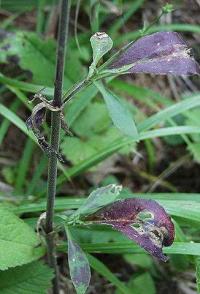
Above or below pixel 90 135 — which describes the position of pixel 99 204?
below

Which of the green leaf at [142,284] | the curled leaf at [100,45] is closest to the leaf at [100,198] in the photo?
the curled leaf at [100,45]

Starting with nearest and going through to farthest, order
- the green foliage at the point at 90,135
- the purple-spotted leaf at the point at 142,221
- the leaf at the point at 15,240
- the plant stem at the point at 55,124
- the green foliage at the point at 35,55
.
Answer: the plant stem at the point at 55,124, the purple-spotted leaf at the point at 142,221, the leaf at the point at 15,240, the green foliage at the point at 90,135, the green foliage at the point at 35,55

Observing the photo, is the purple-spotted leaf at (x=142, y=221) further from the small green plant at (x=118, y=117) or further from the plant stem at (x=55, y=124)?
the plant stem at (x=55, y=124)

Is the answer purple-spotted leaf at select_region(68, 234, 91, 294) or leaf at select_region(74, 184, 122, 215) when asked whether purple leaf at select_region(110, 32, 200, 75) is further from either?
purple-spotted leaf at select_region(68, 234, 91, 294)

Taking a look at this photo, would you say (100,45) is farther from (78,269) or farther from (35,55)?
(35,55)

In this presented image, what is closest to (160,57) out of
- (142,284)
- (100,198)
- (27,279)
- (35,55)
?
(100,198)

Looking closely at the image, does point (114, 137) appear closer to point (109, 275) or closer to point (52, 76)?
point (52, 76)
